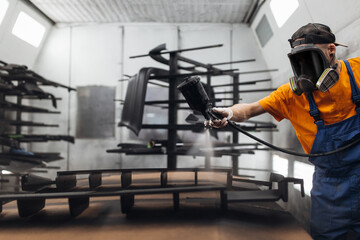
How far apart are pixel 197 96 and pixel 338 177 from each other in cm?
94

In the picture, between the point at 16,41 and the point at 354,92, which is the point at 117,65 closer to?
the point at 16,41

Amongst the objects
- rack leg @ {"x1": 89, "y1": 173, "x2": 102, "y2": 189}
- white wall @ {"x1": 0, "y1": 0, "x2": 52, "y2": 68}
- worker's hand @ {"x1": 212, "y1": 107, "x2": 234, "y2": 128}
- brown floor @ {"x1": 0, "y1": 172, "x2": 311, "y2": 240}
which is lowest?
brown floor @ {"x1": 0, "y1": 172, "x2": 311, "y2": 240}

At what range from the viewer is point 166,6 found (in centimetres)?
373

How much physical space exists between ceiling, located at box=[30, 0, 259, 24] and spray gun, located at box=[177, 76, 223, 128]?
9.80 feet

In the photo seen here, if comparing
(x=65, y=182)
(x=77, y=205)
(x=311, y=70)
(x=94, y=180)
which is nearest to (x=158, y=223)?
(x=77, y=205)

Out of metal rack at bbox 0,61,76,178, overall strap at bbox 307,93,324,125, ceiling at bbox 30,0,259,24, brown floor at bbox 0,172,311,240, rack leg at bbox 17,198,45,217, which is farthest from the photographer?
ceiling at bbox 30,0,259,24

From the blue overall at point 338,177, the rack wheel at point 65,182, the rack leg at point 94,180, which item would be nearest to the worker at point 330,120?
the blue overall at point 338,177

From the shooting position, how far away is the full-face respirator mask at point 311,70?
3.80 feet

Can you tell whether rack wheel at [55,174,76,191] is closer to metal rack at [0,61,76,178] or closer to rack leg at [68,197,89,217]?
rack leg at [68,197,89,217]

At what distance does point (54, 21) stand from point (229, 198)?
498cm

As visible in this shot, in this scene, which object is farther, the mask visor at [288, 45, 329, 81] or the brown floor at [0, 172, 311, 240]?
the mask visor at [288, 45, 329, 81]

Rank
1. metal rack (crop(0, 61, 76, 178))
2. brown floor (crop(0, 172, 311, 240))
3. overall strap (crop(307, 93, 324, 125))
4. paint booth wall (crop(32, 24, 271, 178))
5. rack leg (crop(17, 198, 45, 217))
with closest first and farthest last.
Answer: brown floor (crop(0, 172, 311, 240)), rack leg (crop(17, 198, 45, 217)), overall strap (crop(307, 93, 324, 125)), metal rack (crop(0, 61, 76, 178)), paint booth wall (crop(32, 24, 271, 178))

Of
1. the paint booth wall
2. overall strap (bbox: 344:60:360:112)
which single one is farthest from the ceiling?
overall strap (bbox: 344:60:360:112)

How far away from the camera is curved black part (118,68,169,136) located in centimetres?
236
